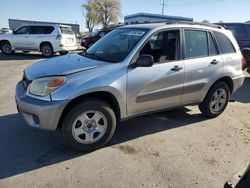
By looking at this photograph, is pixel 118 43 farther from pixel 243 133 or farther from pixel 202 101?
pixel 243 133

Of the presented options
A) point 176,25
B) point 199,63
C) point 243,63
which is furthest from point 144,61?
point 243,63

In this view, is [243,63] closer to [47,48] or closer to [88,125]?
[88,125]

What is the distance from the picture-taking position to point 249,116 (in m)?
5.62

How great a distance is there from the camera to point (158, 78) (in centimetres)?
416

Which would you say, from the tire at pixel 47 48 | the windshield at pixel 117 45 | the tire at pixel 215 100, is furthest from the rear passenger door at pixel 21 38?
the tire at pixel 215 100

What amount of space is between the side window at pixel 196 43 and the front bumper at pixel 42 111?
2.40 meters

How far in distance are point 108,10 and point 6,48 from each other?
7099 cm

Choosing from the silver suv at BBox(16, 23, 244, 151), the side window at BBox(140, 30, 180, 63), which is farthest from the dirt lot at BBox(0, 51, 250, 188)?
the side window at BBox(140, 30, 180, 63)

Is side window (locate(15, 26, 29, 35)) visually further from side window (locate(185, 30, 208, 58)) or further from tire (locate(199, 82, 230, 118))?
tire (locate(199, 82, 230, 118))

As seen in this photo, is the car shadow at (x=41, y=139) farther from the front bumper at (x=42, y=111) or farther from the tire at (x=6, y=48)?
the tire at (x=6, y=48)

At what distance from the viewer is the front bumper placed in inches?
134

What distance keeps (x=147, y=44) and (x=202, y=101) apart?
172 centimetres

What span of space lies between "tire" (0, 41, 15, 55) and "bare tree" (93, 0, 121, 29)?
69.3 m

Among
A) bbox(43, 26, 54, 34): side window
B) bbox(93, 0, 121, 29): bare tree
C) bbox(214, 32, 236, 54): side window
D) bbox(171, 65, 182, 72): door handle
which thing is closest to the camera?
bbox(171, 65, 182, 72): door handle
